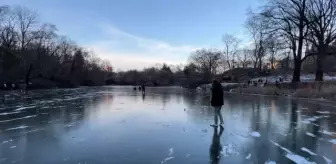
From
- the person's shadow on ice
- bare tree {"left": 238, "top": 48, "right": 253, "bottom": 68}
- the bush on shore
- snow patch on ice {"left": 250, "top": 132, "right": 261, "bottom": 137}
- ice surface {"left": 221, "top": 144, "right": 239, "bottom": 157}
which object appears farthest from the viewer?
bare tree {"left": 238, "top": 48, "right": 253, "bottom": 68}

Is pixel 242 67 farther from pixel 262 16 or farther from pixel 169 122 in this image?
pixel 169 122

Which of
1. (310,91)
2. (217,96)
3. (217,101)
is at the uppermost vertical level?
(217,96)

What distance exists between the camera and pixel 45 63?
6056cm

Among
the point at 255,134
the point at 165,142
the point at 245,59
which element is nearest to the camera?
the point at 165,142

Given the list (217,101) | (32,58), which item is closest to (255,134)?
(217,101)

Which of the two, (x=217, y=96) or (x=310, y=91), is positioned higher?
(x=217, y=96)

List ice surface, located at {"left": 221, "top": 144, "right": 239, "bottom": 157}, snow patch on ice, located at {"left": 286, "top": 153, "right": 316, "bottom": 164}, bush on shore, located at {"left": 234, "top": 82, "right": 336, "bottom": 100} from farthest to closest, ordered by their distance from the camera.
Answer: bush on shore, located at {"left": 234, "top": 82, "right": 336, "bottom": 100}
ice surface, located at {"left": 221, "top": 144, "right": 239, "bottom": 157}
snow patch on ice, located at {"left": 286, "top": 153, "right": 316, "bottom": 164}

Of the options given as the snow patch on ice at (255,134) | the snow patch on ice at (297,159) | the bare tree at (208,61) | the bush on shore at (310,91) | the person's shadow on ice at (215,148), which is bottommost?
the snow patch on ice at (255,134)

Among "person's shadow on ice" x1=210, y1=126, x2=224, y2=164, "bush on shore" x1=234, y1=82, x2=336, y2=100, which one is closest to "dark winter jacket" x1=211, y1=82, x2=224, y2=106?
"person's shadow on ice" x1=210, y1=126, x2=224, y2=164

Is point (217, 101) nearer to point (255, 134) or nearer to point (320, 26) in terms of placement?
point (255, 134)

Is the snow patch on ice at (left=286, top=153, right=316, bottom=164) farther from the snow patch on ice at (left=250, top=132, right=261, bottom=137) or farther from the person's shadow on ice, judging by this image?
the snow patch on ice at (left=250, top=132, right=261, bottom=137)

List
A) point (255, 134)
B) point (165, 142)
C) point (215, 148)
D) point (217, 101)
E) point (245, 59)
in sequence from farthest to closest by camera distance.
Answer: point (245, 59) → point (217, 101) → point (255, 134) → point (165, 142) → point (215, 148)

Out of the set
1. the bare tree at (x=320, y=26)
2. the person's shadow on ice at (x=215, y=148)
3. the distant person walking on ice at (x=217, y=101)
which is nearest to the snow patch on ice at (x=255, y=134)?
the person's shadow on ice at (x=215, y=148)

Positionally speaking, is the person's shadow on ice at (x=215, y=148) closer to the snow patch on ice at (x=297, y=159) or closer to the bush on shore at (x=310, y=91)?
the snow patch on ice at (x=297, y=159)
